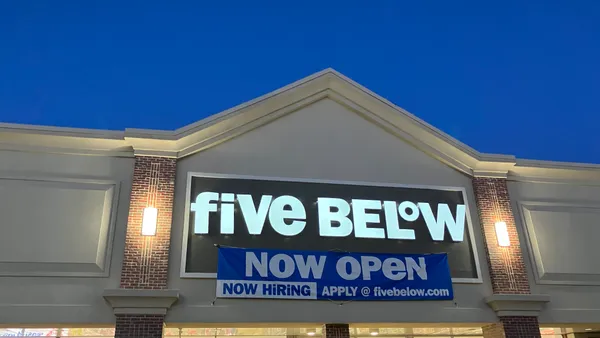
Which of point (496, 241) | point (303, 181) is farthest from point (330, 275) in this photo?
point (496, 241)

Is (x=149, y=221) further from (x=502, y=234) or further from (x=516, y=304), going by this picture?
(x=516, y=304)

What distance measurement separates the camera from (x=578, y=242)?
14930 mm

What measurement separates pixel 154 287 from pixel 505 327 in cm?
877

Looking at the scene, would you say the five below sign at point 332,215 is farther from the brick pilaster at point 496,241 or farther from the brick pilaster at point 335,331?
the brick pilaster at point 335,331

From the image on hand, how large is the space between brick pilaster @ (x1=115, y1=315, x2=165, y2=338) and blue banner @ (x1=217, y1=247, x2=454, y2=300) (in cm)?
154

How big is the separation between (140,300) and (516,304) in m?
9.36

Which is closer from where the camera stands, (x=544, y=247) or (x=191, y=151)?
(x=191, y=151)

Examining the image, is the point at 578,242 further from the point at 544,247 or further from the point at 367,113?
the point at 367,113

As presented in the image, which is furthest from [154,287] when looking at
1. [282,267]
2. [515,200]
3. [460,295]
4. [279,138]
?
[515,200]

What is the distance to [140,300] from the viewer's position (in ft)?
38.1

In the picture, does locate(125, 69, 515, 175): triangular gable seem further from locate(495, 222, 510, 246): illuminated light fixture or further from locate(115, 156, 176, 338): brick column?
locate(115, 156, 176, 338): brick column

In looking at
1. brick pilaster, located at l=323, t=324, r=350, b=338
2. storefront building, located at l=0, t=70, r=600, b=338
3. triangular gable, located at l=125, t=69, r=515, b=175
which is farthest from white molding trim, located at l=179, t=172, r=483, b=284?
brick pilaster, located at l=323, t=324, r=350, b=338

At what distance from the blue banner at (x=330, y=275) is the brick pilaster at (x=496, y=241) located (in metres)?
1.42

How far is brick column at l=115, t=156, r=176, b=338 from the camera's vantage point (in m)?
11.5
